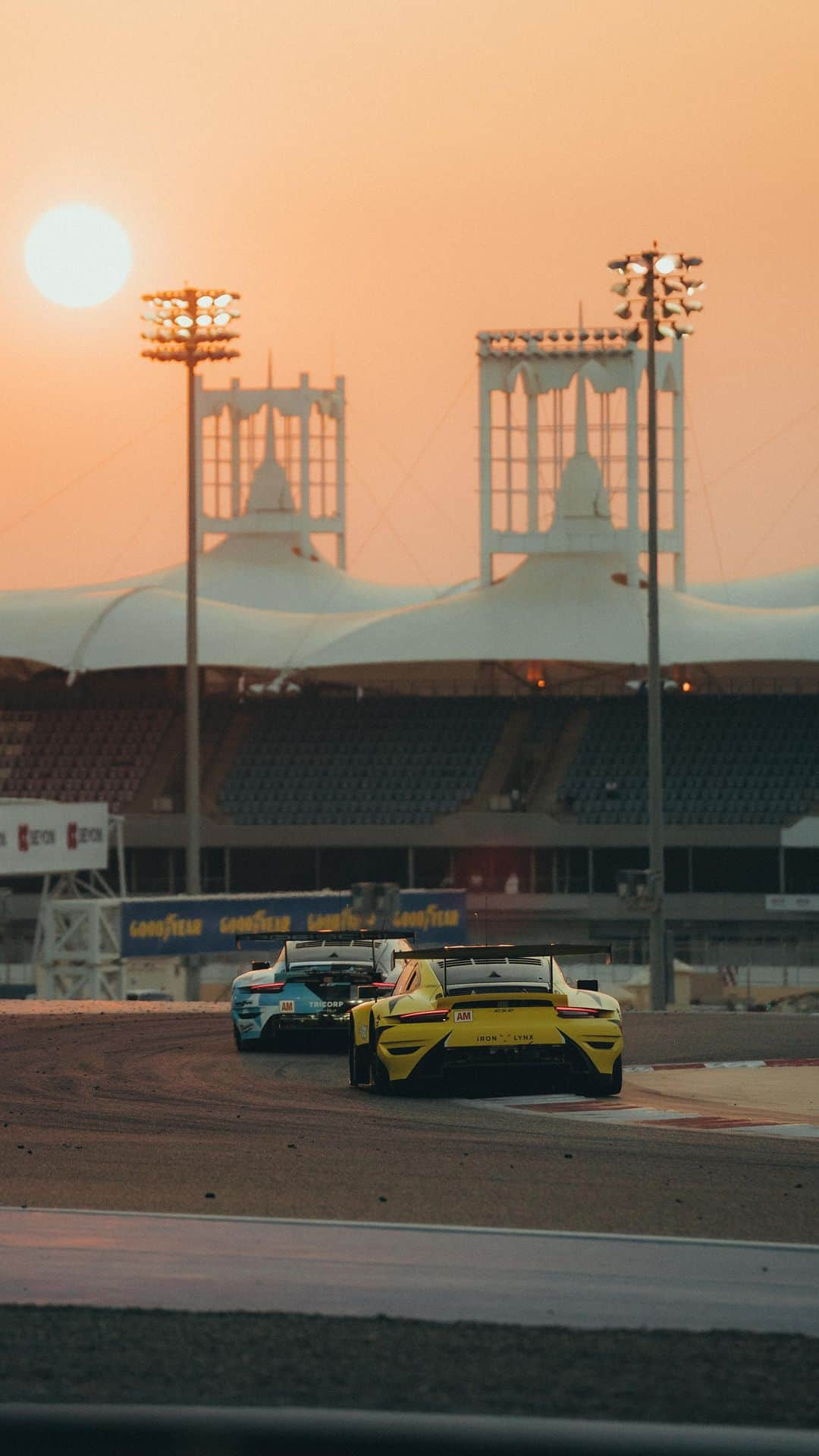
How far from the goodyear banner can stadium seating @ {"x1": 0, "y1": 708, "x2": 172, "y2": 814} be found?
19.5 metres

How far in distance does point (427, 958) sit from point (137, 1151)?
4.06m

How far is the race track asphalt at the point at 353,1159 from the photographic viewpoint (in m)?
11.1

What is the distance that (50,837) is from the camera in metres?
47.3

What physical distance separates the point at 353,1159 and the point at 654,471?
27.3 metres

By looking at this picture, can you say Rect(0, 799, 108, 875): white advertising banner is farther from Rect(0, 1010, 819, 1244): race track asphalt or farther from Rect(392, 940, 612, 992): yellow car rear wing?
Rect(392, 940, 612, 992): yellow car rear wing

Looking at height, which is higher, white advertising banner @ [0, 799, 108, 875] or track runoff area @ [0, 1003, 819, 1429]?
white advertising banner @ [0, 799, 108, 875]

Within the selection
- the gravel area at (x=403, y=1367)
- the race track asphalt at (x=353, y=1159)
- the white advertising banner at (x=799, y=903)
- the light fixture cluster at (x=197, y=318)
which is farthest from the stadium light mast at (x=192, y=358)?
the gravel area at (x=403, y=1367)

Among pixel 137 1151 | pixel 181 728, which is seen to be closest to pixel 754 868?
pixel 181 728

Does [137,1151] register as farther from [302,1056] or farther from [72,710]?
[72,710]

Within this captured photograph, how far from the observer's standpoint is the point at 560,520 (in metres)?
65.1

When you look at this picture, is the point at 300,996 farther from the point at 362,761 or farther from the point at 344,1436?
the point at 362,761

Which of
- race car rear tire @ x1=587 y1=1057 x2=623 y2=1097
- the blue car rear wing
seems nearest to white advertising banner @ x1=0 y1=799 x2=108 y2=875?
the blue car rear wing

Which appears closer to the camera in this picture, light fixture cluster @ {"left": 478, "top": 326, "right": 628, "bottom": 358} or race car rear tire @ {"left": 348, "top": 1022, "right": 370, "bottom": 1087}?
race car rear tire @ {"left": 348, "top": 1022, "right": 370, "bottom": 1087}

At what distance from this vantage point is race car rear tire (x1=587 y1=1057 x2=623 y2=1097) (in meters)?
16.8
